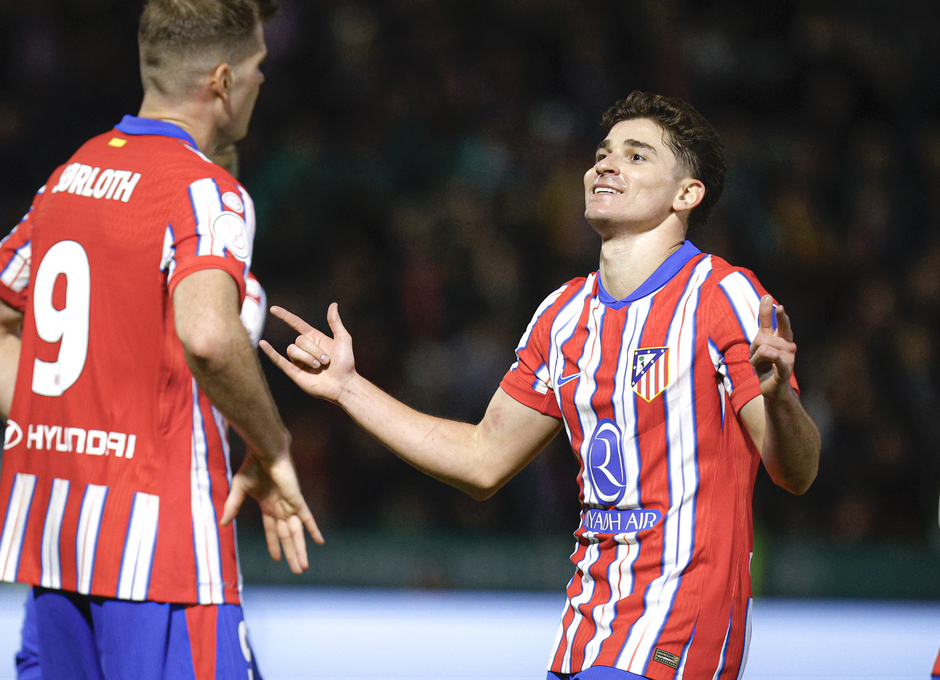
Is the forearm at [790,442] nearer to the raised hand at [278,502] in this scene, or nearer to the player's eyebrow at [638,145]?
the player's eyebrow at [638,145]

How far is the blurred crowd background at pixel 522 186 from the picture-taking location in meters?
7.27

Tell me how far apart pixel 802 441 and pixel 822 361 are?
588 centimetres

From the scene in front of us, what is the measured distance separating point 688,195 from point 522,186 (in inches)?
237

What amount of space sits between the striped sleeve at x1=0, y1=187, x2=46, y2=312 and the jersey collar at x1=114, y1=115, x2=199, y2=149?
10.6 inches

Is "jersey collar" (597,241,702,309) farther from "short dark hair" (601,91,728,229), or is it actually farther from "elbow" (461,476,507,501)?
"elbow" (461,476,507,501)

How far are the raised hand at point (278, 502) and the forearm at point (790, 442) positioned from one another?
3.30 ft

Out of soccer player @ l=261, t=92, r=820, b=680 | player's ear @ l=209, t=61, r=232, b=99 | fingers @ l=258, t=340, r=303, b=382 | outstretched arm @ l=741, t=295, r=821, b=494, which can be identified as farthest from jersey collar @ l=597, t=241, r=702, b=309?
player's ear @ l=209, t=61, r=232, b=99

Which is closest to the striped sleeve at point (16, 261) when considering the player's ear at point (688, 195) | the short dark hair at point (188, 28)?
the short dark hair at point (188, 28)

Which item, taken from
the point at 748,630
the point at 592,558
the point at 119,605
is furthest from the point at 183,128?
the point at 748,630

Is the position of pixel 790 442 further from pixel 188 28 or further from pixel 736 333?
pixel 188 28

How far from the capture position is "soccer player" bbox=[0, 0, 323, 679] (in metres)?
2.24

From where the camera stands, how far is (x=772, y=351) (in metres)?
2.04

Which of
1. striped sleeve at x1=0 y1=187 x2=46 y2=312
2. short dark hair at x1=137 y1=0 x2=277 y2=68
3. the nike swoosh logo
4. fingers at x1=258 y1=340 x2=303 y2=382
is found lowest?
the nike swoosh logo

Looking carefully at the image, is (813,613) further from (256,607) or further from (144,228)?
(144,228)
